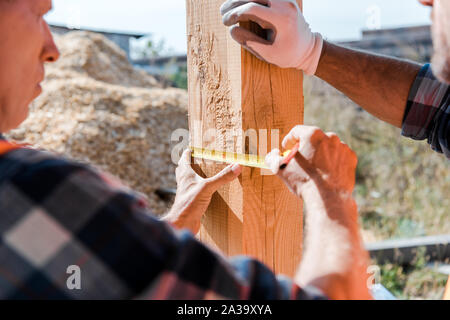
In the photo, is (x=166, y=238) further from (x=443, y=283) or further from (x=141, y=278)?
(x=443, y=283)

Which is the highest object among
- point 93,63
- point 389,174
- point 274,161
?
point 274,161

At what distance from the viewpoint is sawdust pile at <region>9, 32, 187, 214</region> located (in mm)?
5125

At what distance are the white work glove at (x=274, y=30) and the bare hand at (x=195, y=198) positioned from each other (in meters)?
0.45

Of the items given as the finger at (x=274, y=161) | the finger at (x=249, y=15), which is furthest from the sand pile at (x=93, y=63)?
the finger at (x=274, y=161)

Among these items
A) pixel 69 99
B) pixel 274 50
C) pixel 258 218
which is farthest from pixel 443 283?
pixel 69 99

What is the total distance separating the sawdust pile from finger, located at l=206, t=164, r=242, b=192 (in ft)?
12.4

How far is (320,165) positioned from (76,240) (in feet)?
2.41

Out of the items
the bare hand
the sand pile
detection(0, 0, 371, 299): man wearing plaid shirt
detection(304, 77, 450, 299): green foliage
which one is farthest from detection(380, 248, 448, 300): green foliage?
the sand pile

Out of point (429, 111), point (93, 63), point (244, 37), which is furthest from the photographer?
point (93, 63)

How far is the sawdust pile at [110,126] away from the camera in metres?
5.12

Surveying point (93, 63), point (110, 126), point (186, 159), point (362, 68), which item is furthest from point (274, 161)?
point (93, 63)

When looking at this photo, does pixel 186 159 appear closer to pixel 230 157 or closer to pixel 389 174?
pixel 230 157

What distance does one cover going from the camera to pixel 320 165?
1194mm
